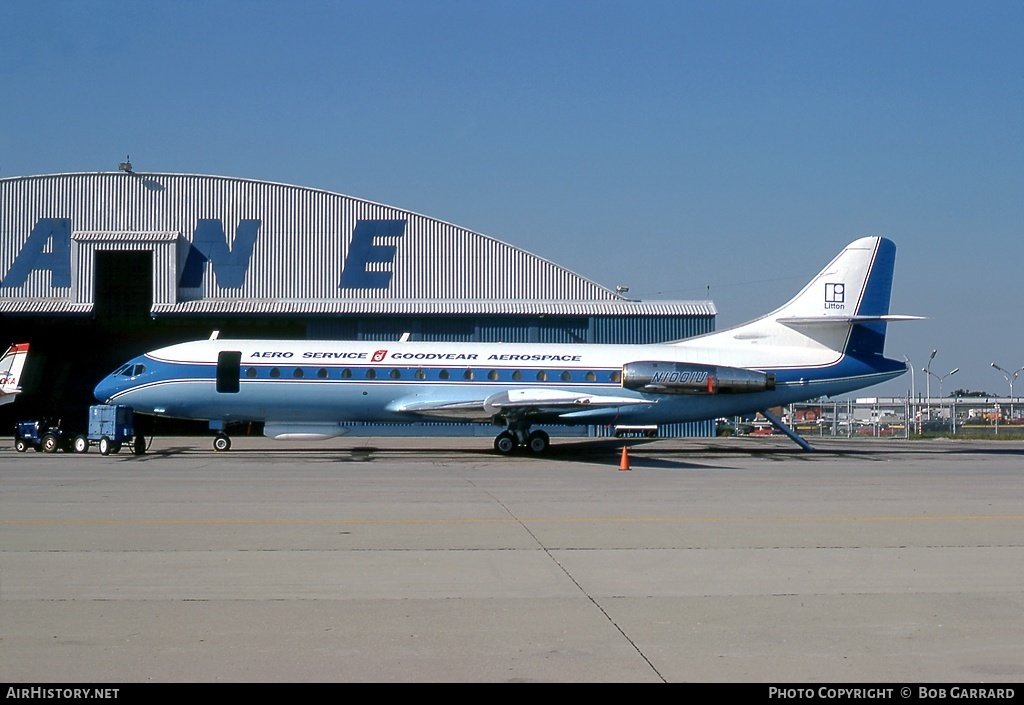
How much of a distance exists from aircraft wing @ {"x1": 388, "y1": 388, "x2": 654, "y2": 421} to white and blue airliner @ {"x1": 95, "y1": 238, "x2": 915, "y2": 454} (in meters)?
0.05

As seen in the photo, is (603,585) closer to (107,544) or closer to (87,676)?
(87,676)

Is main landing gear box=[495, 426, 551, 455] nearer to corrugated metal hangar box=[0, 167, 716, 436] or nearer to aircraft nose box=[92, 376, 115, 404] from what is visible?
aircraft nose box=[92, 376, 115, 404]

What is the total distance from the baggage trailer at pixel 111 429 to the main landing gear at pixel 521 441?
425 inches

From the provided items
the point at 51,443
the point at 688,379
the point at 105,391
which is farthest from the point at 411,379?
the point at 51,443

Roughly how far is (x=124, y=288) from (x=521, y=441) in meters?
25.0

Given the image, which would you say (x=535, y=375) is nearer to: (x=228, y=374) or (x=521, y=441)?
(x=521, y=441)

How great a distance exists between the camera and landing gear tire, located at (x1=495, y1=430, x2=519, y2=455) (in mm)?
31047

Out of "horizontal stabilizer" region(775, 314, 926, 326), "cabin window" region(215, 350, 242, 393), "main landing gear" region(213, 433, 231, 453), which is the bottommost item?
"main landing gear" region(213, 433, 231, 453)

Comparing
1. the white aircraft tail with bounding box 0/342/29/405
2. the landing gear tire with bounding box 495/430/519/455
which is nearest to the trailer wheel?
the white aircraft tail with bounding box 0/342/29/405

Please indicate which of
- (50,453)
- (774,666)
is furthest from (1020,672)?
(50,453)

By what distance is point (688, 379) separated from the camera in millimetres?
30469

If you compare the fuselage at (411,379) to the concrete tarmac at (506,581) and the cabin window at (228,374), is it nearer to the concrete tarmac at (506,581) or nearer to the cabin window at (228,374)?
the cabin window at (228,374)

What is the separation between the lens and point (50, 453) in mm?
29719

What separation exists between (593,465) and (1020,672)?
1963cm
